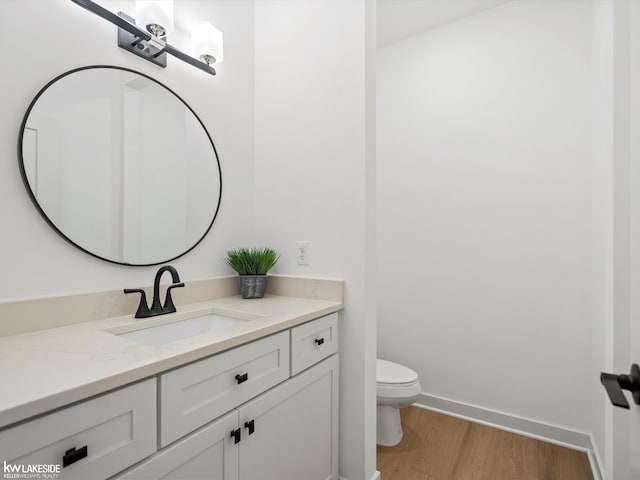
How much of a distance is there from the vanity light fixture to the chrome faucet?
0.87 metres

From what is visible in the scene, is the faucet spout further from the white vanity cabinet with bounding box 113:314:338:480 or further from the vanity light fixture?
the vanity light fixture

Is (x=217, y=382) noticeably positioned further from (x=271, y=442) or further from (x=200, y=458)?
(x=271, y=442)

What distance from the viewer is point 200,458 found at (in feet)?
2.87

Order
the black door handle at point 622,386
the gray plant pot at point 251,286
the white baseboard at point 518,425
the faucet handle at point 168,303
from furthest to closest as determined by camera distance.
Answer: the white baseboard at point 518,425, the gray plant pot at point 251,286, the faucet handle at point 168,303, the black door handle at point 622,386

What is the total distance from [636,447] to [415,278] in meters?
1.78

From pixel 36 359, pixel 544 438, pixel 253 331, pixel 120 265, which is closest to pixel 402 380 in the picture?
pixel 544 438

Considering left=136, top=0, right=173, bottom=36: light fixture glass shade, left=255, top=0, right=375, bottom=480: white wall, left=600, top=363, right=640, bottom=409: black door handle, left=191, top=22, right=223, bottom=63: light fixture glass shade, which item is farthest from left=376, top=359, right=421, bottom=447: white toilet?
left=136, top=0, right=173, bottom=36: light fixture glass shade

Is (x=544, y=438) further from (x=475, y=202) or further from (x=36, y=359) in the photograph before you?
(x=36, y=359)

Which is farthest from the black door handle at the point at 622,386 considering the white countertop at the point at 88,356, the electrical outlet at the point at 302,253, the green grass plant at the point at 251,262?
the green grass plant at the point at 251,262

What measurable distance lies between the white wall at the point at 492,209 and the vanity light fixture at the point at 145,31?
1666 mm

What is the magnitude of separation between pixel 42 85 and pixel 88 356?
2.97 ft

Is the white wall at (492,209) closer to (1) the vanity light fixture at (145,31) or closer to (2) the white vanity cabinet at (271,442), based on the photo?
(2) the white vanity cabinet at (271,442)

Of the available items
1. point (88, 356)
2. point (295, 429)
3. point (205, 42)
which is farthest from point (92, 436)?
point (205, 42)

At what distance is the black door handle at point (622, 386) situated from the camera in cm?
57
